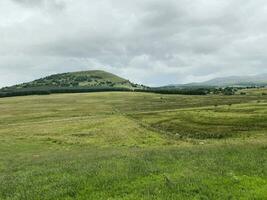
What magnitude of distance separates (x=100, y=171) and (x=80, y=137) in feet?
161

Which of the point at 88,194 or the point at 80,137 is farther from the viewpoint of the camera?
the point at 80,137

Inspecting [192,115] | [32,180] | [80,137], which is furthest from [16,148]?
[192,115]

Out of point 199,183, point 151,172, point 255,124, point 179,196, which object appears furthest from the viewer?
point 255,124

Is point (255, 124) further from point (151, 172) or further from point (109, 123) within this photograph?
point (151, 172)

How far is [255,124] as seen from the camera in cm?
8331

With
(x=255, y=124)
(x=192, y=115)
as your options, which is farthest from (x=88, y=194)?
(x=192, y=115)

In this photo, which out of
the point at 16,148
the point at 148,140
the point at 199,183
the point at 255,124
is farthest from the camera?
the point at 255,124

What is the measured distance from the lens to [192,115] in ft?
347

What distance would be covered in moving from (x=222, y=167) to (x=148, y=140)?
3997 centimetres

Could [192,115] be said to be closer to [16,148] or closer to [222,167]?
[16,148]

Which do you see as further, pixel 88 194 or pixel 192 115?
pixel 192 115

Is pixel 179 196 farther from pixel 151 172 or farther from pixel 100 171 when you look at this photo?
pixel 100 171

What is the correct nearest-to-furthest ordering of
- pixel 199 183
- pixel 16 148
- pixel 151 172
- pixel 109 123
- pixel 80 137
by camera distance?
pixel 199 183 → pixel 151 172 → pixel 16 148 → pixel 80 137 → pixel 109 123

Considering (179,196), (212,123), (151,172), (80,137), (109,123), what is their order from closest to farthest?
1. (179,196)
2. (151,172)
3. (80,137)
4. (212,123)
5. (109,123)
